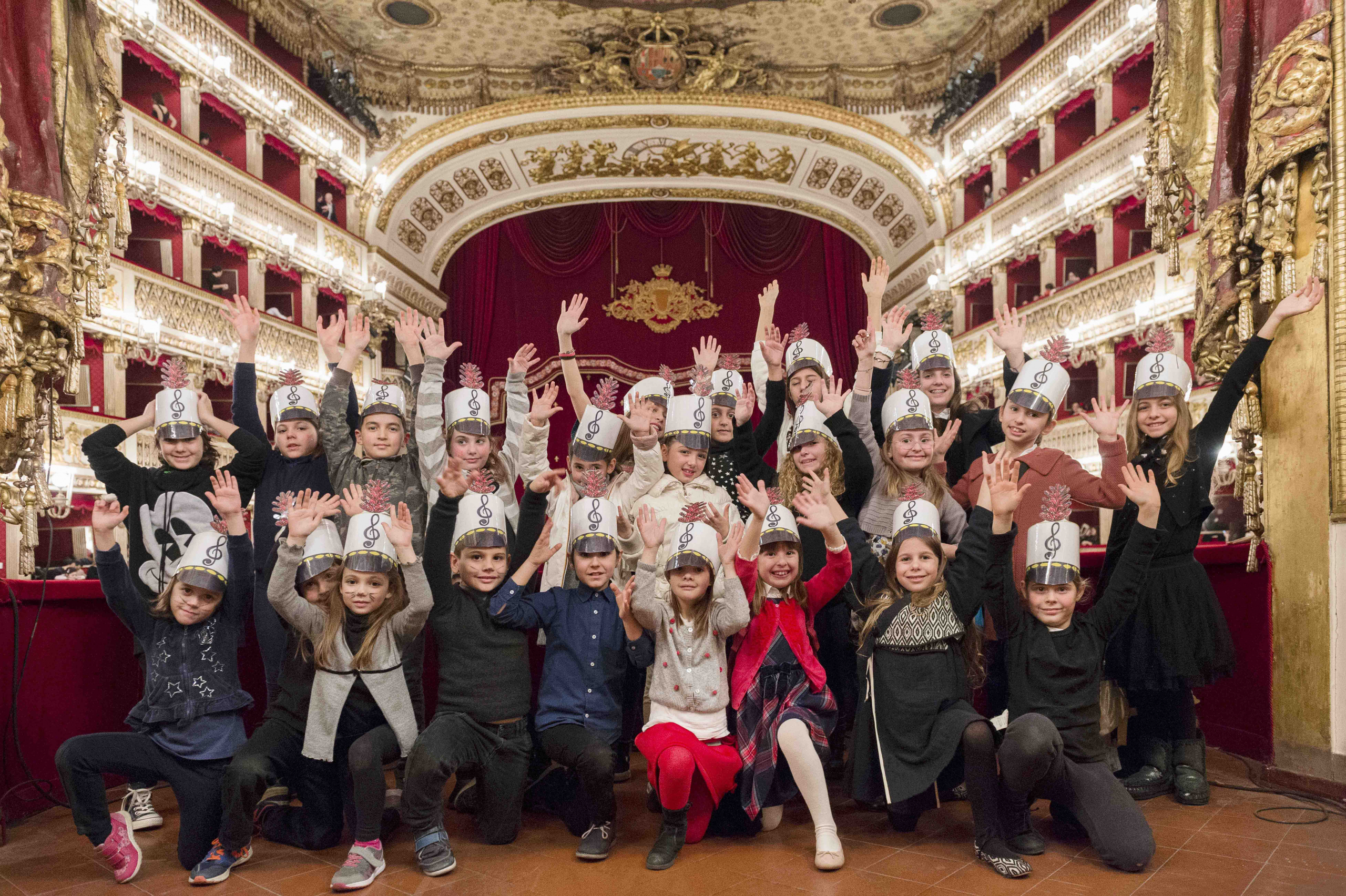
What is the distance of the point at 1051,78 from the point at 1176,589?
9.77 meters

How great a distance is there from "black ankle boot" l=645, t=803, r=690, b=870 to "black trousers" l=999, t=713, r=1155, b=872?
121 centimetres

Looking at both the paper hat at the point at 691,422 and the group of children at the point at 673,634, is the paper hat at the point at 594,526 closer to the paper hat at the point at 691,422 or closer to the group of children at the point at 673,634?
the group of children at the point at 673,634

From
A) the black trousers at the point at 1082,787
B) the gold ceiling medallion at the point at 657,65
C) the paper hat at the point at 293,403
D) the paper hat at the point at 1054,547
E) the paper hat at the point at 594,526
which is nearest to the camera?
the black trousers at the point at 1082,787

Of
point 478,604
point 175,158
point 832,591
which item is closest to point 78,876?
point 478,604

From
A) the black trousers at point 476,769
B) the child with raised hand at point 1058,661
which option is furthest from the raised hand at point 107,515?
the child with raised hand at point 1058,661

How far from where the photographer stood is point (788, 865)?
367cm

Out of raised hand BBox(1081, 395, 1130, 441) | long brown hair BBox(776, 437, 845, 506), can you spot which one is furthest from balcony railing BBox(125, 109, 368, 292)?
raised hand BBox(1081, 395, 1130, 441)

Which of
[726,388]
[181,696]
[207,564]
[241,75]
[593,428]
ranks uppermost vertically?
[241,75]

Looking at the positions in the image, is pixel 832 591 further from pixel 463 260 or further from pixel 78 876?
pixel 463 260

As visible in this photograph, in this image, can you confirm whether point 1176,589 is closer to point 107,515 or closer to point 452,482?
point 452,482

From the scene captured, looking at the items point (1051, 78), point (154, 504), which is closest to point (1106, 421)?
point (154, 504)

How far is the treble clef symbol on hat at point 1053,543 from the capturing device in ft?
12.8

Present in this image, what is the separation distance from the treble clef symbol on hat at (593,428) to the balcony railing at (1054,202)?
800 centimetres

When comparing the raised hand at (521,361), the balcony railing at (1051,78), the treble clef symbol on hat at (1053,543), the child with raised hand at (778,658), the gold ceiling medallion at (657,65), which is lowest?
the child with raised hand at (778,658)
